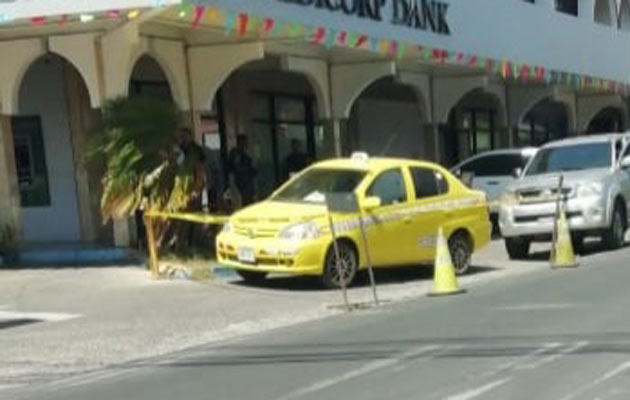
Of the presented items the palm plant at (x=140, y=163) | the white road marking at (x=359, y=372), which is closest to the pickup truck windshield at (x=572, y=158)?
the palm plant at (x=140, y=163)

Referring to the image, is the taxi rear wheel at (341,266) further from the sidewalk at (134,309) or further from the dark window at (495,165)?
the dark window at (495,165)

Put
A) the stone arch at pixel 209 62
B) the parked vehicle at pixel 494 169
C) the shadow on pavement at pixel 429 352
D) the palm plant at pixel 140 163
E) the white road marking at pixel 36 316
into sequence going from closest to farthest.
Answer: the shadow on pavement at pixel 429 352
the white road marking at pixel 36 316
the palm plant at pixel 140 163
the stone arch at pixel 209 62
the parked vehicle at pixel 494 169

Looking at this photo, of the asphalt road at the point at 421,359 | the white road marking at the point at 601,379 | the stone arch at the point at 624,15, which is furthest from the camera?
the stone arch at the point at 624,15

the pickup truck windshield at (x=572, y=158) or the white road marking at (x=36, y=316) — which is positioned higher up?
the pickup truck windshield at (x=572, y=158)

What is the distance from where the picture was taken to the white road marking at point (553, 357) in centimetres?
906

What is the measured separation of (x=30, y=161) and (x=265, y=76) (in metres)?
6.48

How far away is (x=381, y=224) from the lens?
16.3m

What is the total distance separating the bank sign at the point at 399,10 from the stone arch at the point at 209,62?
3.85 feet

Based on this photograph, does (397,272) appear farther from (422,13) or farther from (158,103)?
(422,13)

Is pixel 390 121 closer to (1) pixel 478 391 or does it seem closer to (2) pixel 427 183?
(2) pixel 427 183

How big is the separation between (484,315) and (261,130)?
1432 cm

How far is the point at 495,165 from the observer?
26.1 metres

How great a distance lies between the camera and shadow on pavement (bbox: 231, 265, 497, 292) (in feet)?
53.5

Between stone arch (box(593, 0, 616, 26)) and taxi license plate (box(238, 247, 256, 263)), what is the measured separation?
3042 centimetres
